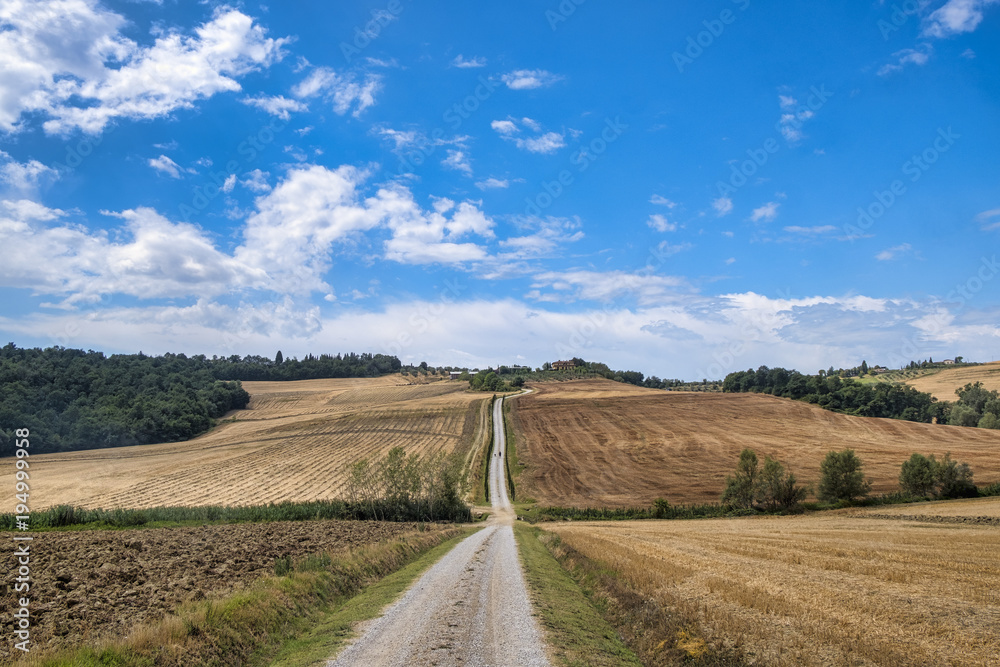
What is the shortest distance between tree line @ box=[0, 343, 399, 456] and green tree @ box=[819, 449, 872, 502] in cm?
11489

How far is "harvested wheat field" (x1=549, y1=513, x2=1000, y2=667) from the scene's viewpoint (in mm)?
10047

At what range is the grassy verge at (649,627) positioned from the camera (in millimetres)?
10805

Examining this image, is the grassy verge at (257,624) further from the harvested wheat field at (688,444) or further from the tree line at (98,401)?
the tree line at (98,401)

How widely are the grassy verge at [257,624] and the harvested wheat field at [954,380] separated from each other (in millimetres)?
167741

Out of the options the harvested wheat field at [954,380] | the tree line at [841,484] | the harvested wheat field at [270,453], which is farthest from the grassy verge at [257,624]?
the harvested wheat field at [954,380]

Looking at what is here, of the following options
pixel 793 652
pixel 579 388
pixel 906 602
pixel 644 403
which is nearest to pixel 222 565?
pixel 793 652

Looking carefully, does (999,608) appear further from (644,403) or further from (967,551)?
(644,403)

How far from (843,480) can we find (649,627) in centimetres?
5781

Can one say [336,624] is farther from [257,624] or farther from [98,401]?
[98,401]

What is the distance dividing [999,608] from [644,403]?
4513 inches

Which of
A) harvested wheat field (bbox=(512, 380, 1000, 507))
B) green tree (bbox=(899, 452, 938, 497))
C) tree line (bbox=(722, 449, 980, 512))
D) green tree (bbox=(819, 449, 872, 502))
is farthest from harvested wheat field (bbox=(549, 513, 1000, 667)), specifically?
harvested wheat field (bbox=(512, 380, 1000, 507))

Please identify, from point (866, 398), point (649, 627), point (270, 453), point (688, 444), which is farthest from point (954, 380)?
point (649, 627)

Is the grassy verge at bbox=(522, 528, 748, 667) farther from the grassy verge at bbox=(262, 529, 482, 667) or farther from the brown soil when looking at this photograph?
the brown soil

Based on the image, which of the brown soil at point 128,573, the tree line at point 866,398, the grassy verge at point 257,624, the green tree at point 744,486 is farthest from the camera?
the tree line at point 866,398
